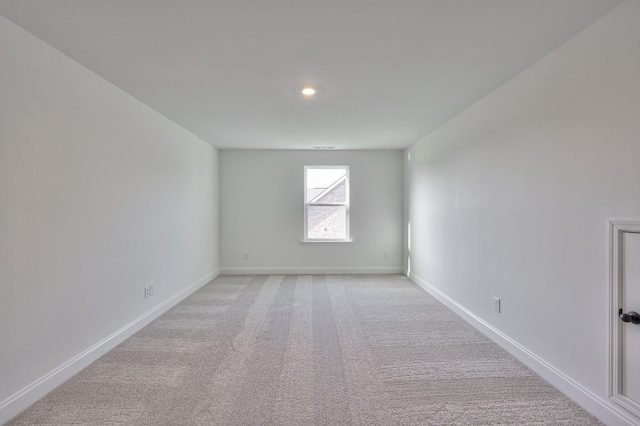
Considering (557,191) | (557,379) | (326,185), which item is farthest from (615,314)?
(326,185)

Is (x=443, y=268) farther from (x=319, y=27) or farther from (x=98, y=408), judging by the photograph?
(x=98, y=408)

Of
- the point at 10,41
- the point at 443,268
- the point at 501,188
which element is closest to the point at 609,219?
the point at 501,188

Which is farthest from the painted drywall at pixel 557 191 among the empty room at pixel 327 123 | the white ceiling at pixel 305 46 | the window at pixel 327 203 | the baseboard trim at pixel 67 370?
the baseboard trim at pixel 67 370

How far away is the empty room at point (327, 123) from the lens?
1.89m

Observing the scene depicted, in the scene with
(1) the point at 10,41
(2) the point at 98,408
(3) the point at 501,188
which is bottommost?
(2) the point at 98,408

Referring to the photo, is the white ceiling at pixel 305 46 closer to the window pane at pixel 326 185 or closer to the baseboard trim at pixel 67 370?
the baseboard trim at pixel 67 370

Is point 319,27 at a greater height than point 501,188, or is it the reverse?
point 319,27

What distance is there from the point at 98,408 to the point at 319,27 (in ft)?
8.57

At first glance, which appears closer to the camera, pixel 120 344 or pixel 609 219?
pixel 609 219

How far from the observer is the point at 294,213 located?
6.18m

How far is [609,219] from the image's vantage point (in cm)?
188

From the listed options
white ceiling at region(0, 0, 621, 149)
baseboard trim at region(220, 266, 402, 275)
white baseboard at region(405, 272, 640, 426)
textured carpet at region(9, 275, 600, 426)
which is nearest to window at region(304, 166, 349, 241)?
baseboard trim at region(220, 266, 402, 275)

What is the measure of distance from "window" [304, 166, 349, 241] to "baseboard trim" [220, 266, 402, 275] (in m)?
0.54

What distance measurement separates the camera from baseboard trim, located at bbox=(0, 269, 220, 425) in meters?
1.93
